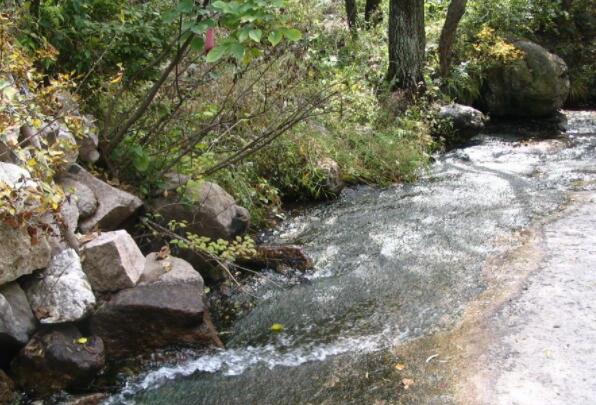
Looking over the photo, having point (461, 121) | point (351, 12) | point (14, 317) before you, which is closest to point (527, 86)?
point (461, 121)

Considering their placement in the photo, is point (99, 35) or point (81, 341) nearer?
point (81, 341)

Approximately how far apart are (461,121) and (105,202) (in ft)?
22.9

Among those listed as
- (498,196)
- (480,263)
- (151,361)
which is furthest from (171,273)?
(498,196)

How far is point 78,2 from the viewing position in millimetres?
4504

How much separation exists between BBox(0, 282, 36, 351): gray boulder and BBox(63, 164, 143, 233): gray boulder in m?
0.90

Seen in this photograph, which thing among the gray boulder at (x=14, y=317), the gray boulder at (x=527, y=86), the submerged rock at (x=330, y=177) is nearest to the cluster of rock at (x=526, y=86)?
the gray boulder at (x=527, y=86)

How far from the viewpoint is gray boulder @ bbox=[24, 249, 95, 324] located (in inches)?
138

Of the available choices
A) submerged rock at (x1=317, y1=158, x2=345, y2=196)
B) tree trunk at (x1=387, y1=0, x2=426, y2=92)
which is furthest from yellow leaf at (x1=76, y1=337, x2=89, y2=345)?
tree trunk at (x1=387, y1=0, x2=426, y2=92)

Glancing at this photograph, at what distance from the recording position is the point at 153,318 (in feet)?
12.4

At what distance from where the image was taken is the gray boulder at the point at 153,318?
3719 millimetres

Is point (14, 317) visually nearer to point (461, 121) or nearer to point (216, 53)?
point (216, 53)

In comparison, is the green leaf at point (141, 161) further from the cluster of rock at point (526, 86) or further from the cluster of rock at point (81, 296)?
the cluster of rock at point (526, 86)

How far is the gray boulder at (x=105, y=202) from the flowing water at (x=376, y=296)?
4.01 ft

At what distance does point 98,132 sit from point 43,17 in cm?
99
